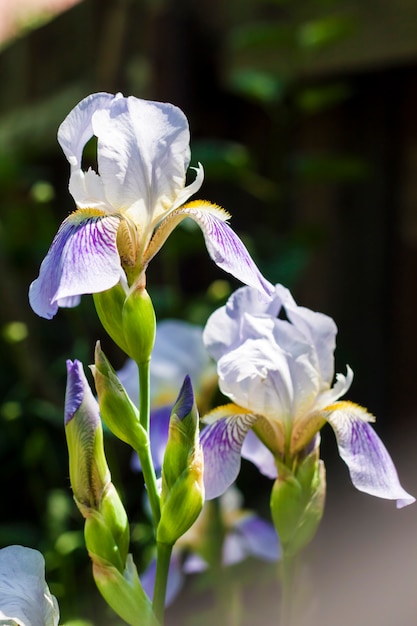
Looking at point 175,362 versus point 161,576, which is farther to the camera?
point 175,362

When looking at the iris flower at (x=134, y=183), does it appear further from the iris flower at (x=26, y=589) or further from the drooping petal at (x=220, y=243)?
the iris flower at (x=26, y=589)

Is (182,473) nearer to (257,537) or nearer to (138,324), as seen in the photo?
(138,324)

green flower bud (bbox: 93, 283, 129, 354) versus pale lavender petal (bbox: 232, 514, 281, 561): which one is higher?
green flower bud (bbox: 93, 283, 129, 354)

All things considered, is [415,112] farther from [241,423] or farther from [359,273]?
[241,423]

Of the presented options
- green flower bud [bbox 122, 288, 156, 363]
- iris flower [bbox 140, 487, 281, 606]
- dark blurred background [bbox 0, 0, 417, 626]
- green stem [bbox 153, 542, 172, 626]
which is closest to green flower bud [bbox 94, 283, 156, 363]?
green flower bud [bbox 122, 288, 156, 363]

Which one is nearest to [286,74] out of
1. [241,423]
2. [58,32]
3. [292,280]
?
[292,280]

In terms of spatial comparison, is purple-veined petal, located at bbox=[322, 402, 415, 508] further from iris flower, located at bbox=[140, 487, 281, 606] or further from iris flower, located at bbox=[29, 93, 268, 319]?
iris flower, located at bbox=[140, 487, 281, 606]

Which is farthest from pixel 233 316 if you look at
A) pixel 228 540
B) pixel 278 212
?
pixel 278 212
